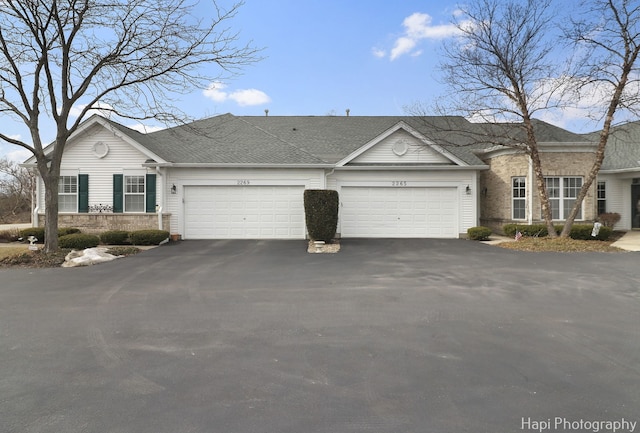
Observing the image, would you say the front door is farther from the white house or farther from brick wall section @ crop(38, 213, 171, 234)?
brick wall section @ crop(38, 213, 171, 234)

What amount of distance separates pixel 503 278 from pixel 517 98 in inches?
398

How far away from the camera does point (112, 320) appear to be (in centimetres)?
560

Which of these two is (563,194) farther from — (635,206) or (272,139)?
(272,139)

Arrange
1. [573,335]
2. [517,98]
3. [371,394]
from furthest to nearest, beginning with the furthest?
[517,98], [573,335], [371,394]

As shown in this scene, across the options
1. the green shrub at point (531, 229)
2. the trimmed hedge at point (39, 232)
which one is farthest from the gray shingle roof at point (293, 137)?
the trimmed hedge at point (39, 232)

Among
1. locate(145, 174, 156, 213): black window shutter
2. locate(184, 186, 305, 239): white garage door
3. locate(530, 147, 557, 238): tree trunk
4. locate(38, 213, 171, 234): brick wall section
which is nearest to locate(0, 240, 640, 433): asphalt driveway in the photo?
locate(530, 147, 557, 238): tree trunk

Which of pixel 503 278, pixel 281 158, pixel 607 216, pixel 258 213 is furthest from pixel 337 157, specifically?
pixel 607 216

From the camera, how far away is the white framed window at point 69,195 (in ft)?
55.6

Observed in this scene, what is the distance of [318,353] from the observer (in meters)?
4.38

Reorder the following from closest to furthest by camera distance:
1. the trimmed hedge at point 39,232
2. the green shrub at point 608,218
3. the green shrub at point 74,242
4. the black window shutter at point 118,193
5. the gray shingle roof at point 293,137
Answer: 1. the green shrub at point 74,242
2. the trimmed hedge at point 39,232
3. the black window shutter at point 118,193
4. the gray shingle roof at point 293,137
5. the green shrub at point 608,218

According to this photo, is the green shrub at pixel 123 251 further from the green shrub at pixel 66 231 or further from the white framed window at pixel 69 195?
the white framed window at pixel 69 195

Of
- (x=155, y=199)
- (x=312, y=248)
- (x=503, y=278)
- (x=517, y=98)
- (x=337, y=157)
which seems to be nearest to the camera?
Result: (x=503, y=278)

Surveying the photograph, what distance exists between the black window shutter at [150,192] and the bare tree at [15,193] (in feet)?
70.4

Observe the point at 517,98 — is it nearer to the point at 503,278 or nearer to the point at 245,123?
the point at 503,278
